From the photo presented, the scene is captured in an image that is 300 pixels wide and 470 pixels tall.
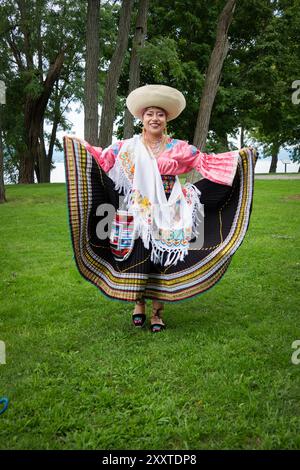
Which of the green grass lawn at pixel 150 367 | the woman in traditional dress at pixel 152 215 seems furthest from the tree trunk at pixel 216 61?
the woman in traditional dress at pixel 152 215

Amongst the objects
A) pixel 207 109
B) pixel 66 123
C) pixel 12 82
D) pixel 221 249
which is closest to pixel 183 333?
pixel 221 249

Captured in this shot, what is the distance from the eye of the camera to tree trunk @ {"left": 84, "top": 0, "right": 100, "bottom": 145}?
32.4 feet

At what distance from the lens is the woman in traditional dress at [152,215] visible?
3.69m

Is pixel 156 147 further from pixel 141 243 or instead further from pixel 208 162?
pixel 141 243

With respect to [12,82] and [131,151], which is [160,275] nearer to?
[131,151]

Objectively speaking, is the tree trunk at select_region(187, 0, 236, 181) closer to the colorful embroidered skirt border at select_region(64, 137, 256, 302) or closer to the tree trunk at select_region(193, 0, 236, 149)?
the tree trunk at select_region(193, 0, 236, 149)

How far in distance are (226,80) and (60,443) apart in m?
19.1

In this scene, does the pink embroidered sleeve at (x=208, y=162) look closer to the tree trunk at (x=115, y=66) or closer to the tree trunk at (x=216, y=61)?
the tree trunk at (x=115, y=66)

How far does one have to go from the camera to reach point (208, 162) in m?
3.97

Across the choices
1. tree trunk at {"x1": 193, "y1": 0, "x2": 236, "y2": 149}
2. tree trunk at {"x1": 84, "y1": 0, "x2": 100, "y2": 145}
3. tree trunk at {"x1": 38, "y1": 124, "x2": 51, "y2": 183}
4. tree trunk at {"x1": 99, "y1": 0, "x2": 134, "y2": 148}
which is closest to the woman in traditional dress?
tree trunk at {"x1": 84, "y1": 0, "x2": 100, "y2": 145}

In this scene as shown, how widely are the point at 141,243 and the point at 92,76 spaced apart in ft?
25.6

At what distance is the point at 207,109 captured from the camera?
37.9ft

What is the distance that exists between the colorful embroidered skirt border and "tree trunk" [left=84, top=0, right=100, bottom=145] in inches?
256

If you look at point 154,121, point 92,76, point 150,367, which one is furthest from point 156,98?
point 92,76
